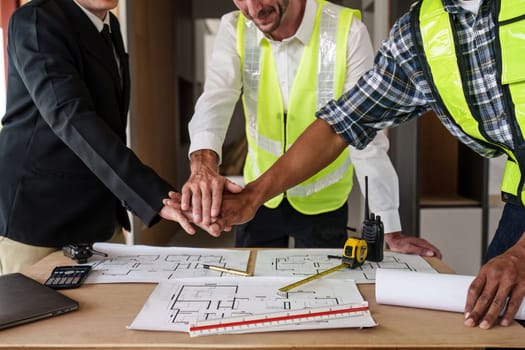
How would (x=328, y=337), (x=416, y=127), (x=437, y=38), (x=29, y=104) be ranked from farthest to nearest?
1. (x=416, y=127)
2. (x=29, y=104)
3. (x=437, y=38)
4. (x=328, y=337)

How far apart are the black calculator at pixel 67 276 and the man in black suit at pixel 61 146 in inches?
8.3

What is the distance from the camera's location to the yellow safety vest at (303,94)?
160 cm

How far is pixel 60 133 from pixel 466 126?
3.04 ft

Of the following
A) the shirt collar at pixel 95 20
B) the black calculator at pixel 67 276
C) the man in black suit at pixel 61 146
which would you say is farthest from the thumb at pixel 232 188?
the shirt collar at pixel 95 20

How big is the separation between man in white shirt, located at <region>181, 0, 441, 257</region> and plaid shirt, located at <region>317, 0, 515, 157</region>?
0.90ft

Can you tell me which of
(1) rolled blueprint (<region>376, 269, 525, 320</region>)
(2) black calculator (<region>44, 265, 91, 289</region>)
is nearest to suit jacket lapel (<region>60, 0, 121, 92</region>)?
(2) black calculator (<region>44, 265, 91, 289</region>)

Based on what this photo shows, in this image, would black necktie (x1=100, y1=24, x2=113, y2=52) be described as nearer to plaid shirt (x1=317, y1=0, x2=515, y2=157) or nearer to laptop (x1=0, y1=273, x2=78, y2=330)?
plaid shirt (x1=317, y1=0, x2=515, y2=157)

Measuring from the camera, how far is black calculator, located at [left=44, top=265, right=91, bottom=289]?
3.24 feet

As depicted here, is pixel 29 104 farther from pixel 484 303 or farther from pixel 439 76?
pixel 484 303

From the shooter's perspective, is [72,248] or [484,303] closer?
[484,303]

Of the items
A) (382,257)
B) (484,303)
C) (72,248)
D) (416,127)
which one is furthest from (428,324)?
(416,127)

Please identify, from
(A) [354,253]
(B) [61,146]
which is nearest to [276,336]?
(A) [354,253]

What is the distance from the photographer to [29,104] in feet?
4.32

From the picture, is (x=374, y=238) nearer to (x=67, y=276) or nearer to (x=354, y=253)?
(x=354, y=253)
